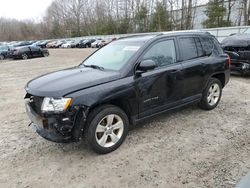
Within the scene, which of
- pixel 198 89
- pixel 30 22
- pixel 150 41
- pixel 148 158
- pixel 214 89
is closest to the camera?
pixel 148 158

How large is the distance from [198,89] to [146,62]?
1640 mm

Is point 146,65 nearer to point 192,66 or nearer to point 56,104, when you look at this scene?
point 192,66

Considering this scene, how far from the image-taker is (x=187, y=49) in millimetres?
4434

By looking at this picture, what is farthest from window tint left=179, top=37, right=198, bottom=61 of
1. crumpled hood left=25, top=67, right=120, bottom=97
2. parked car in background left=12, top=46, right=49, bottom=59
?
parked car in background left=12, top=46, right=49, bottom=59

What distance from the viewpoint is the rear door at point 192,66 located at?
433 centimetres

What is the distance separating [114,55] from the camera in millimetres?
4160

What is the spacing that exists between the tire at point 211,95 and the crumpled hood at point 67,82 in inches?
89.8

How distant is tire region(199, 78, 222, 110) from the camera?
16.0ft

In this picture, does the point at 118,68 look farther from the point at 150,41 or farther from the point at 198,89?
Result: the point at 198,89

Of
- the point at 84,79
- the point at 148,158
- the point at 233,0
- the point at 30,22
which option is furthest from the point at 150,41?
the point at 30,22

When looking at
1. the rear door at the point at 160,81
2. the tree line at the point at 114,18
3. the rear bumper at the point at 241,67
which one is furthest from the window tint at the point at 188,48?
the tree line at the point at 114,18

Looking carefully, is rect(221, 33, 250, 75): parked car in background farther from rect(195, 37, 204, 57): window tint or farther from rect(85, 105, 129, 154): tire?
rect(85, 105, 129, 154): tire

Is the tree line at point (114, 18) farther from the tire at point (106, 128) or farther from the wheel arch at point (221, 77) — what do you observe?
the tire at point (106, 128)

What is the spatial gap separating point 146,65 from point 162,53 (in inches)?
27.1
